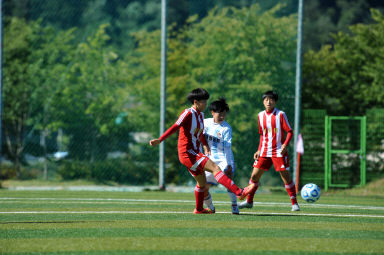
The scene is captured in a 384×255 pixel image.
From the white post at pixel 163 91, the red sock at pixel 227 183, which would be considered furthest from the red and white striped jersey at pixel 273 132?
the white post at pixel 163 91

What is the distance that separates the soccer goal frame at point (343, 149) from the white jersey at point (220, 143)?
7.89 metres

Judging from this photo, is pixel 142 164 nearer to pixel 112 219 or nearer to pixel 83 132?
pixel 83 132

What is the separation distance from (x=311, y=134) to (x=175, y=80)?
15.2ft

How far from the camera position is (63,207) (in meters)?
9.72

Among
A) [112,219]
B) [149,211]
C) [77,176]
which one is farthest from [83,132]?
[112,219]

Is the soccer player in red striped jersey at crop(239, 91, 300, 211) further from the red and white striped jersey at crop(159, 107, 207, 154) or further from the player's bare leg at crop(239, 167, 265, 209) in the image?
the red and white striped jersey at crop(159, 107, 207, 154)

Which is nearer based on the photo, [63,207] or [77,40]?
[63,207]

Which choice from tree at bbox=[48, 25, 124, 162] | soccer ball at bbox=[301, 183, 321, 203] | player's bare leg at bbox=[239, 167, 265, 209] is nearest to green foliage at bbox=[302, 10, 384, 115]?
tree at bbox=[48, 25, 124, 162]

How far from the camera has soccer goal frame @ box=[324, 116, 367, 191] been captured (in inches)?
642

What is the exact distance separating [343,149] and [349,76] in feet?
11.8

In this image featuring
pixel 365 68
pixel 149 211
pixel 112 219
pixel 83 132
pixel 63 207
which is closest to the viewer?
pixel 112 219

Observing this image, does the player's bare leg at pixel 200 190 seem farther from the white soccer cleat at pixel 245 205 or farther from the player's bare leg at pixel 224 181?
the white soccer cleat at pixel 245 205

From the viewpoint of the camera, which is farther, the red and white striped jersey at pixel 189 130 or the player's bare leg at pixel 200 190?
the player's bare leg at pixel 200 190

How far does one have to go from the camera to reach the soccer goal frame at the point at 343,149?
1631 centimetres
